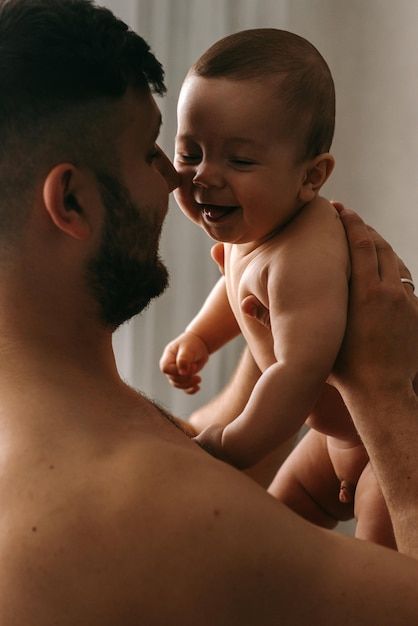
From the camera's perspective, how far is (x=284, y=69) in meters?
1.30

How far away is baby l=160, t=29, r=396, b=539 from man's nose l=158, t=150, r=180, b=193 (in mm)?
20

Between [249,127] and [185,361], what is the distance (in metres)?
0.45

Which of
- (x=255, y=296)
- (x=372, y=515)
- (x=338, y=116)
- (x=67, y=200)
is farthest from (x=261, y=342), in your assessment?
(x=338, y=116)

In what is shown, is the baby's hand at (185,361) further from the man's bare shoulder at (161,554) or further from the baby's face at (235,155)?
the man's bare shoulder at (161,554)

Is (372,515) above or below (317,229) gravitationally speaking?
below

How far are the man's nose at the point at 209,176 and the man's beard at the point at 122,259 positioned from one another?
124 mm

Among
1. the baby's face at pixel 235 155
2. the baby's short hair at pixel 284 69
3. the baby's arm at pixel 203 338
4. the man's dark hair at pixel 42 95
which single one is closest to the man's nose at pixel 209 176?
the baby's face at pixel 235 155

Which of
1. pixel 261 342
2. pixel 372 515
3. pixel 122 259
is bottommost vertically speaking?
pixel 372 515

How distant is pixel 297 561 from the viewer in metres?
0.99

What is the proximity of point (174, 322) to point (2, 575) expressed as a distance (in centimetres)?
189

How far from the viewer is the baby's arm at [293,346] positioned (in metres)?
1.21

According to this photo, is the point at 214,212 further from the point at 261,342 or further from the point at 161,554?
the point at 161,554

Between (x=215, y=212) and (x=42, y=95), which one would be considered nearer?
(x=42, y=95)

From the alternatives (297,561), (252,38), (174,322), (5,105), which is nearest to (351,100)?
(174,322)
